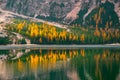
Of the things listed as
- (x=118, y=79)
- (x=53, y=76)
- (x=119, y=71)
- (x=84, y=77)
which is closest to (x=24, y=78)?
(x=53, y=76)

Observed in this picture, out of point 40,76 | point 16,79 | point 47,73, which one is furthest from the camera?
point 47,73

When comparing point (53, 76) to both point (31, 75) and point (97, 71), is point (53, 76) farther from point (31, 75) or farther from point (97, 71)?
point (97, 71)

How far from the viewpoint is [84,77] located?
82.0m

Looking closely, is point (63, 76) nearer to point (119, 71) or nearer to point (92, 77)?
point (92, 77)

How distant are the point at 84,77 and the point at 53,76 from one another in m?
7.99

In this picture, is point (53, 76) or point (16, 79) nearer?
point (16, 79)

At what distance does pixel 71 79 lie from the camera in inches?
3073

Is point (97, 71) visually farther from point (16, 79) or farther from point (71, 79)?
point (16, 79)

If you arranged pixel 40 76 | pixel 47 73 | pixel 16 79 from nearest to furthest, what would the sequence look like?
pixel 16 79
pixel 40 76
pixel 47 73

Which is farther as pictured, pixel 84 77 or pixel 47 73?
pixel 47 73

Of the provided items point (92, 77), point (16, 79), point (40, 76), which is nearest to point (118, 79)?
point (92, 77)

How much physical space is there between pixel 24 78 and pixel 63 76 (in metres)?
10.9

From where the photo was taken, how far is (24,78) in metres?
77.8

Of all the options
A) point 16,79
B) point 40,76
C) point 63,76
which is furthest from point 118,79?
point 16,79
